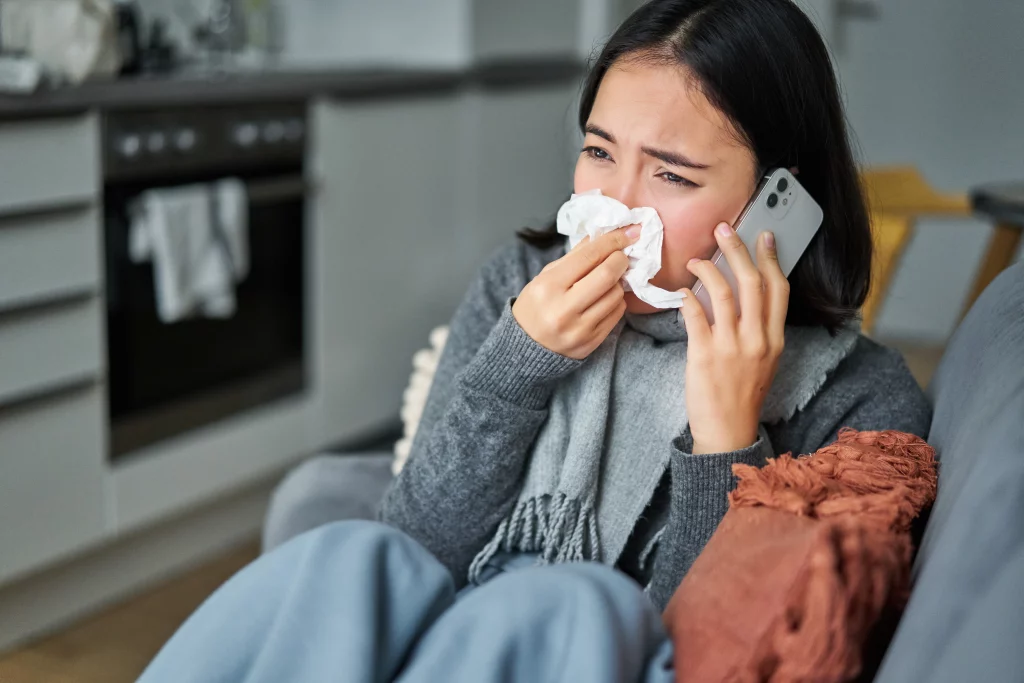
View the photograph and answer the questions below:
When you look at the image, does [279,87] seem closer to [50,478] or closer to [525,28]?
[50,478]

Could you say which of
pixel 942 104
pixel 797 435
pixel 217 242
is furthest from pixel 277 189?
pixel 942 104

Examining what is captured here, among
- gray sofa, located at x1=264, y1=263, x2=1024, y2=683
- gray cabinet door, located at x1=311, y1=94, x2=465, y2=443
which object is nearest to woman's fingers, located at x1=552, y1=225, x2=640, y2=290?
gray sofa, located at x1=264, y1=263, x2=1024, y2=683

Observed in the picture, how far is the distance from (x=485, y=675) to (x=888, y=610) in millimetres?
266

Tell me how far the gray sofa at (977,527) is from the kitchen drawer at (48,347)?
150 cm

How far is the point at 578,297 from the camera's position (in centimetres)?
107

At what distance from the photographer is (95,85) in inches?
84.4

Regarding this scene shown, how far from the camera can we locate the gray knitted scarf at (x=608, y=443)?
115 centimetres

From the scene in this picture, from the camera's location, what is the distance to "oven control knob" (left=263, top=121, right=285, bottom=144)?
8.25 feet

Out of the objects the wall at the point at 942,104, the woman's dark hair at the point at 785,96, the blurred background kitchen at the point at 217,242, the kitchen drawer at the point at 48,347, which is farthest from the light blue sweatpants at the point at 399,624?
the wall at the point at 942,104

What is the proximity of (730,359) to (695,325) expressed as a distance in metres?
0.04

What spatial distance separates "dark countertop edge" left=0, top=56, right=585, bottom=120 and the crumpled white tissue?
114 centimetres

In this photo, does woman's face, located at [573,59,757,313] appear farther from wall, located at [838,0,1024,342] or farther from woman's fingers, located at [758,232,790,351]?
wall, located at [838,0,1024,342]

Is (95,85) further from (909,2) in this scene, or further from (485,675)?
(909,2)

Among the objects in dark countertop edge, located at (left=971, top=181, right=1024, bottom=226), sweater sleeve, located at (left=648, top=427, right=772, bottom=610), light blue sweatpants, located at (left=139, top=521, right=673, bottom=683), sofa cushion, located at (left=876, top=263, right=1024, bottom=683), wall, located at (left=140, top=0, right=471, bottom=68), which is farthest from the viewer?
wall, located at (left=140, top=0, right=471, bottom=68)
